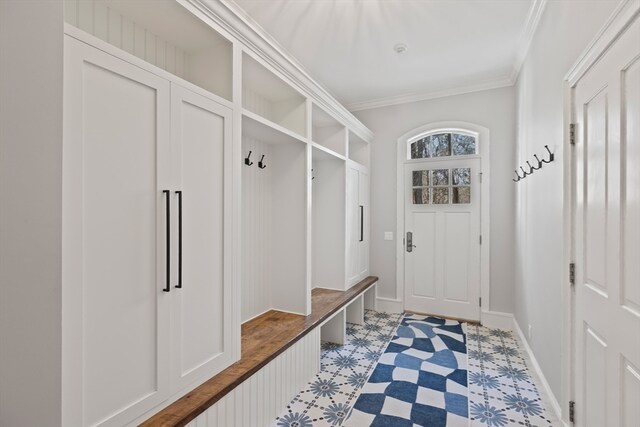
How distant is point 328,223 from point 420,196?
137 centimetres

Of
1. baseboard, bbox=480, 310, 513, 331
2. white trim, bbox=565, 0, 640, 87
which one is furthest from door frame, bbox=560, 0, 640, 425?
baseboard, bbox=480, 310, 513, 331

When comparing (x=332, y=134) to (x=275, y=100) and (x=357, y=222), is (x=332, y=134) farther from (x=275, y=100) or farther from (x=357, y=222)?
(x=357, y=222)

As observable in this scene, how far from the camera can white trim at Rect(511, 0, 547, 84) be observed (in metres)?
2.29

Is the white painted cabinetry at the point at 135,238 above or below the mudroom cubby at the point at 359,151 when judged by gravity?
below

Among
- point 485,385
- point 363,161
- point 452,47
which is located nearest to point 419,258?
point 363,161

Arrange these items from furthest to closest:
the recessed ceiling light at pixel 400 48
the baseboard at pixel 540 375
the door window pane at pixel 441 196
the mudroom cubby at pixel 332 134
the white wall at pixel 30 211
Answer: the door window pane at pixel 441 196 < the mudroom cubby at pixel 332 134 < the recessed ceiling light at pixel 400 48 < the baseboard at pixel 540 375 < the white wall at pixel 30 211

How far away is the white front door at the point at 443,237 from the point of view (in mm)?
3807

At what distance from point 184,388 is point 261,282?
4.15 ft

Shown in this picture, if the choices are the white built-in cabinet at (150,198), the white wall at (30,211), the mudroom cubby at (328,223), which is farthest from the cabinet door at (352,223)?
the white wall at (30,211)

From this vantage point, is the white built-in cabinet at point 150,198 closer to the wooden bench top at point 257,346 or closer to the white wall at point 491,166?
the wooden bench top at point 257,346

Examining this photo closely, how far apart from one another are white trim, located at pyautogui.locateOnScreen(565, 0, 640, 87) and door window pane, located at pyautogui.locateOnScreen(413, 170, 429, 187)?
2327 mm

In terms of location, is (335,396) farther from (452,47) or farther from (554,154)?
(452,47)

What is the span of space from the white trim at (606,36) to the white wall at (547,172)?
0.19ft

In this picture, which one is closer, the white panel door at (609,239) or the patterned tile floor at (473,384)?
the white panel door at (609,239)
